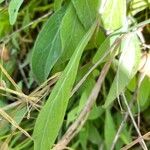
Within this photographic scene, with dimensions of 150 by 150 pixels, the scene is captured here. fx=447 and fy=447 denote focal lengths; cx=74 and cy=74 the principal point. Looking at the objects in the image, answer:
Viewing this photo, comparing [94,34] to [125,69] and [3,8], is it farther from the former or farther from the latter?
[3,8]

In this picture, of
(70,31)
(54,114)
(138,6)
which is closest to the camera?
→ (54,114)

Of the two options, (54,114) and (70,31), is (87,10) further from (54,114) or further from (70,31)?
(54,114)

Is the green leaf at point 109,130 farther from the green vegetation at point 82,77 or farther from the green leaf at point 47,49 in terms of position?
the green leaf at point 47,49

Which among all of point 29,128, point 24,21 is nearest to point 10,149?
point 29,128

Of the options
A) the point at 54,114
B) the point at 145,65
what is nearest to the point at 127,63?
the point at 145,65

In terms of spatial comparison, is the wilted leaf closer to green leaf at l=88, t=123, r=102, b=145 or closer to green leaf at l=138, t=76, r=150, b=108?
green leaf at l=138, t=76, r=150, b=108

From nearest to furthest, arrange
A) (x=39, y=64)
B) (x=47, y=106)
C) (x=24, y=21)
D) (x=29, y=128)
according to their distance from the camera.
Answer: (x=47, y=106) < (x=39, y=64) < (x=29, y=128) < (x=24, y=21)
